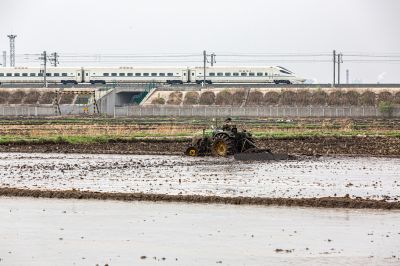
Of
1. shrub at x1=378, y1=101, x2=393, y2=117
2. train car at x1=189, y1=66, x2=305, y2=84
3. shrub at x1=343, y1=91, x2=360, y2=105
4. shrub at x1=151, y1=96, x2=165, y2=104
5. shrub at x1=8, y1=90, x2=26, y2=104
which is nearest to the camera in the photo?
shrub at x1=378, y1=101, x2=393, y2=117

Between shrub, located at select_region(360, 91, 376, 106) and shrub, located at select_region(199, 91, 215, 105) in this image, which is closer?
shrub, located at select_region(360, 91, 376, 106)

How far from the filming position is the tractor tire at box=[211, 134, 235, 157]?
45.9m

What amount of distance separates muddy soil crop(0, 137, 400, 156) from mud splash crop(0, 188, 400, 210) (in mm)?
20077

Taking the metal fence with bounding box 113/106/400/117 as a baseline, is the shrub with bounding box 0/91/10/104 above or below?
above

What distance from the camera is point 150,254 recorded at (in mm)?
19344

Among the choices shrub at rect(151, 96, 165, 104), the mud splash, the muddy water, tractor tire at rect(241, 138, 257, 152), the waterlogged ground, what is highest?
shrub at rect(151, 96, 165, 104)

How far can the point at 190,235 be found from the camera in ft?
71.0

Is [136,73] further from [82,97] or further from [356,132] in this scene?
[356,132]

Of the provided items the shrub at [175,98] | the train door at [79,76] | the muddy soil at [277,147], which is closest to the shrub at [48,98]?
the train door at [79,76]

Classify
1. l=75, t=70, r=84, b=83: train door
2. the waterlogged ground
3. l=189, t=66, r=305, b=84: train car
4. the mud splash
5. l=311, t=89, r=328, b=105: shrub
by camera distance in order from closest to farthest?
1. the mud splash
2. the waterlogged ground
3. l=311, t=89, r=328, b=105: shrub
4. l=189, t=66, r=305, b=84: train car
5. l=75, t=70, r=84, b=83: train door

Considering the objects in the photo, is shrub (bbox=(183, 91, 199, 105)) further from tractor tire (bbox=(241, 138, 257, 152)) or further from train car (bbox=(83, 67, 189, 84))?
tractor tire (bbox=(241, 138, 257, 152))

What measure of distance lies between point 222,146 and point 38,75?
405ft

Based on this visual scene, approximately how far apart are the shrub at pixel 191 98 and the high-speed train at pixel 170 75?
41.2ft

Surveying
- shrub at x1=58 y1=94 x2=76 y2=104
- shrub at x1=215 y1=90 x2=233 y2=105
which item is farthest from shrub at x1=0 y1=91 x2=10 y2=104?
shrub at x1=215 y1=90 x2=233 y2=105
